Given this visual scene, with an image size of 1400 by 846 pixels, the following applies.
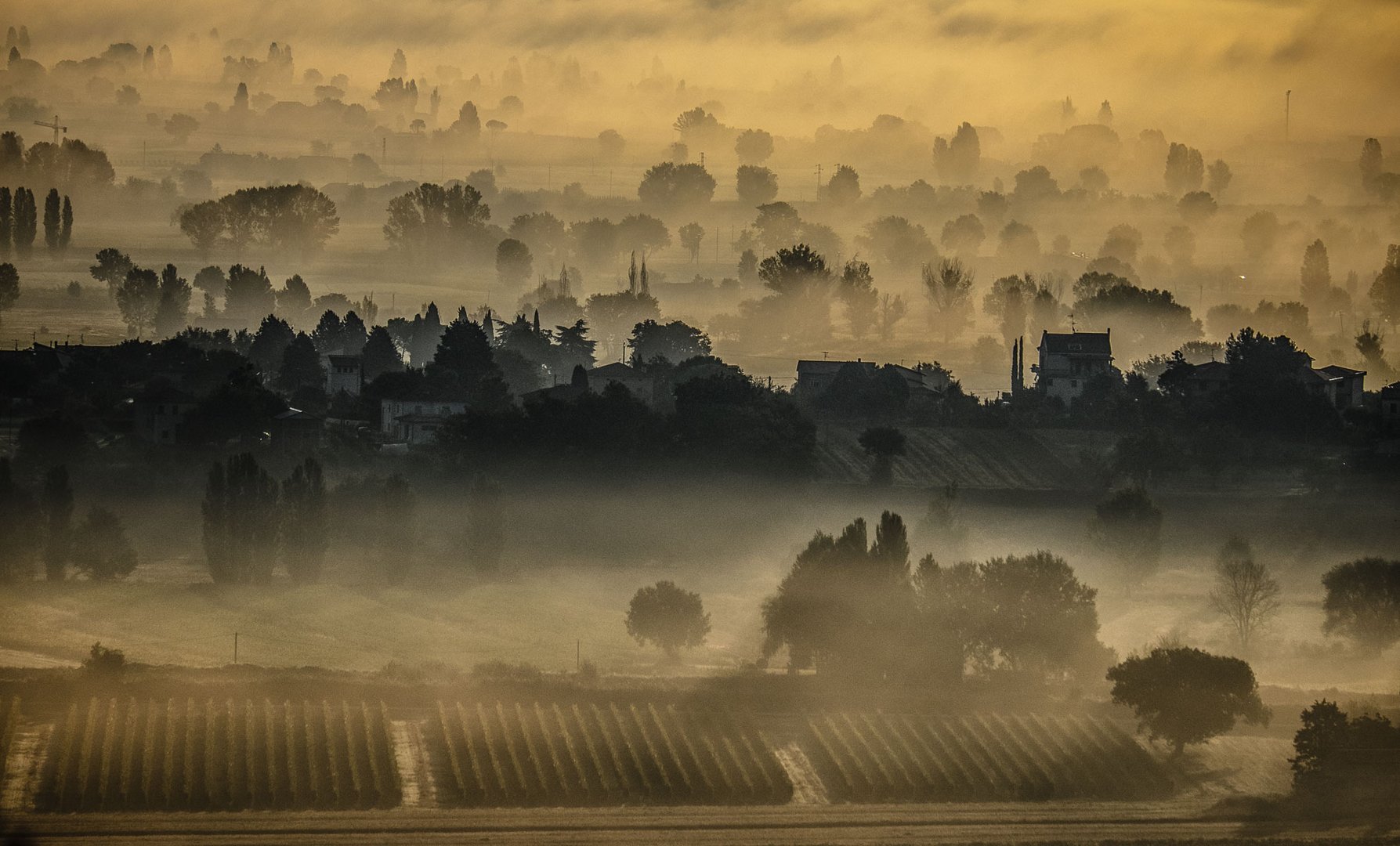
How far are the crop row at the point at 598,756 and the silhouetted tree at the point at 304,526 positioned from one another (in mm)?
22721

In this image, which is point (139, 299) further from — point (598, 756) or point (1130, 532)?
point (598, 756)

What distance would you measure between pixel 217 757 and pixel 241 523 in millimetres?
28460

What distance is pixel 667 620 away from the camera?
78.6 m

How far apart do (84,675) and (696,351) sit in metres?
97.8

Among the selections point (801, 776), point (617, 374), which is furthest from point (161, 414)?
point (801, 776)

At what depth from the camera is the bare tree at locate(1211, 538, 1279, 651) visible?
8631 cm

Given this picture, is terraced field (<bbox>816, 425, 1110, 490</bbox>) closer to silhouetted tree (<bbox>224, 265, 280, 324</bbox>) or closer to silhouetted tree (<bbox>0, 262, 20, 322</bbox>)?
silhouetted tree (<bbox>0, 262, 20, 322</bbox>)

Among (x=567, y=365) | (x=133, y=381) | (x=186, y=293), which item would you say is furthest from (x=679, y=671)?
(x=186, y=293)

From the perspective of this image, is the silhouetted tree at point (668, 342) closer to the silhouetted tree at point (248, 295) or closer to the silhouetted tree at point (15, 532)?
the silhouetted tree at point (248, 295)

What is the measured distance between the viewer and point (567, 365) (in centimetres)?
15825

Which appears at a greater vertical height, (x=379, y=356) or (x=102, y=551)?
(x=379, y=356)

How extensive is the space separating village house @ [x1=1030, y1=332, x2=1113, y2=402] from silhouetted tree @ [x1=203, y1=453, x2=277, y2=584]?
60044 millimetres

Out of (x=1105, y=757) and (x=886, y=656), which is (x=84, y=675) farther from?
(x=1105, y=757)

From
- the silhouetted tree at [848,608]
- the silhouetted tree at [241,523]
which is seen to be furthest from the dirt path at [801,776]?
the silhouetted tree at [241,523]
